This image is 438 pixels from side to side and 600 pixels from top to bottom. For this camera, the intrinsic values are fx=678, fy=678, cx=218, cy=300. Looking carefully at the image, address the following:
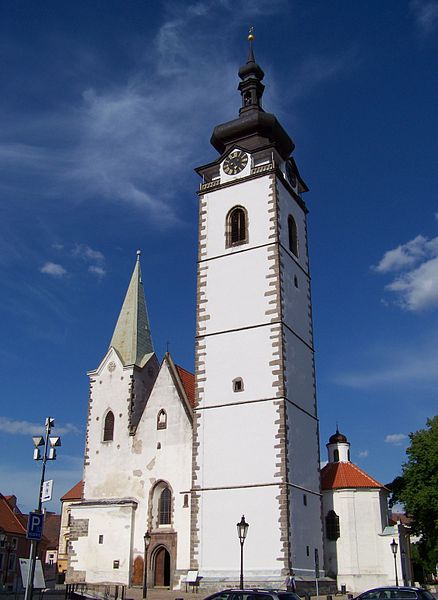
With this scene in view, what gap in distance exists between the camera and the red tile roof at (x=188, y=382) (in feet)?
110

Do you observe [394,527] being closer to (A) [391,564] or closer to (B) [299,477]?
(A) [391,564]

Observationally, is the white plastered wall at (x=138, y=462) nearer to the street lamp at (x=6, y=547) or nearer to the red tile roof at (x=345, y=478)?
the red tile roof at (x=345, y=478)

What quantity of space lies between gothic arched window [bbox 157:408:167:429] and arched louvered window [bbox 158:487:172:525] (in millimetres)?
2938

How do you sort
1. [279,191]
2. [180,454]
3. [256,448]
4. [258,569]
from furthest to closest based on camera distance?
1. [279,191]
2. [180,454]
3. [256,448]
4. [258,569]

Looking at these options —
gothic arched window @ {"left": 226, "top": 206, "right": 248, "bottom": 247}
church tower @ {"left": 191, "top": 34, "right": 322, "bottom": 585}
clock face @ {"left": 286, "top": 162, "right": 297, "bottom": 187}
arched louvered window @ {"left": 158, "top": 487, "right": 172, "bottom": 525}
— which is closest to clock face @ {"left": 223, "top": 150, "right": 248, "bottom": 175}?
church tower @ {"left": 191, "top": 34, "right": 322, "bottom": 585}

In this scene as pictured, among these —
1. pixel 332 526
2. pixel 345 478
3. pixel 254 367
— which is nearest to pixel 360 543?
pixel 332 526

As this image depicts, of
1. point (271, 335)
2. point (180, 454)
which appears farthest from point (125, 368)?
point (271, 335)

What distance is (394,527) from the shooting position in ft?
113

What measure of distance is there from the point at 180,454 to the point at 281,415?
19.1 ft

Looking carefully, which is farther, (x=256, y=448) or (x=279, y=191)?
(x=279, y=191)

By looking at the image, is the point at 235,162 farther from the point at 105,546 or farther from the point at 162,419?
the point at 105,546

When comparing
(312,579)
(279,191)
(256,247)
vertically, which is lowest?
(312,579)

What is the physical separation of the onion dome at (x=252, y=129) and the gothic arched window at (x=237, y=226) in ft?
12.1

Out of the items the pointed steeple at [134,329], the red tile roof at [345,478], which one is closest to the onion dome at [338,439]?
the red tile roof at [345,478]
